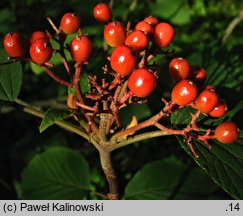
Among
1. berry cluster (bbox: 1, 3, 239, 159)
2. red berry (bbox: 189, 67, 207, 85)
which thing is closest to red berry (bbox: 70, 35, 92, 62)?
berry cluster (bbox: 1, 3, 239, 159)

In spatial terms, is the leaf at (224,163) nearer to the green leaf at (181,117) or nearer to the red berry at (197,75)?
the green leaf at (181,117)

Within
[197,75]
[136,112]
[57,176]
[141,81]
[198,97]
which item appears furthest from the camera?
[57,176]

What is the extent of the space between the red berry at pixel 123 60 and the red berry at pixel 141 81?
0.10ft

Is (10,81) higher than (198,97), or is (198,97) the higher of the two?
(10,81)

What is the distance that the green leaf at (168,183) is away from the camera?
99.3 inches

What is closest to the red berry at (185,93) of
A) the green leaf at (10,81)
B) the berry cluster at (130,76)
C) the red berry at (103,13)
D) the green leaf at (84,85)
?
the berry cluster at (130,76)

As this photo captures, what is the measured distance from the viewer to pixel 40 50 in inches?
58.5

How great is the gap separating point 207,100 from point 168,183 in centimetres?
130

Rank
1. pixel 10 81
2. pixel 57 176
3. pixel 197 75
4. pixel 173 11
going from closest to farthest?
pixel 197 75 → pixel 10 81 → pixel 57 176 → pixel 173 11

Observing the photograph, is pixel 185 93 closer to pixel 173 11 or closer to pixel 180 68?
pixel 180 68

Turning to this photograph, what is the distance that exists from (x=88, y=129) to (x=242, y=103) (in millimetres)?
807

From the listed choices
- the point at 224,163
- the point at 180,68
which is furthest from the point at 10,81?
the point at 224,163

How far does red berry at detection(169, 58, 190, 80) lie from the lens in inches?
59.0

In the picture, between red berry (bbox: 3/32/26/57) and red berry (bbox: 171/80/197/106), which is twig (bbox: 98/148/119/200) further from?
red berry (bbox: 3/32/26/57)
